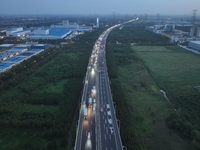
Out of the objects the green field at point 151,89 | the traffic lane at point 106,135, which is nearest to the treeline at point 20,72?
the green field at point 151,89

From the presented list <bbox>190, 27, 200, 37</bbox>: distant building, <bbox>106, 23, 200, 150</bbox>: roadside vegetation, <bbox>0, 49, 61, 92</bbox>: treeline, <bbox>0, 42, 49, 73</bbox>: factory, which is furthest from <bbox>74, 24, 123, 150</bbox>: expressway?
<bbox>190, 27, 200, 37</bbox>: distant building

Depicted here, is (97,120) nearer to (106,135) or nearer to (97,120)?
(97,120)

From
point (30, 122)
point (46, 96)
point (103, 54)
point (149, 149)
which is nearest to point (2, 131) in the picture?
point (30, 122)

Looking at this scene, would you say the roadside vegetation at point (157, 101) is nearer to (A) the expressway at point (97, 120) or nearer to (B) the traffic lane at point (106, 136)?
(A) the expressway at point (97, 120)

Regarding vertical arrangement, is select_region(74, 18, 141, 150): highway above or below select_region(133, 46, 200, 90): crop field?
below

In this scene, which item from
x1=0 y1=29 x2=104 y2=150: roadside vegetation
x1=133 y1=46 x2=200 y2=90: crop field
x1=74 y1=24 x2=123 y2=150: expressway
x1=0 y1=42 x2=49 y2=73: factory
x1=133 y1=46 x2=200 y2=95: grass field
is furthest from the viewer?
x1=0 y1=42 x2=49 y2=73: factory

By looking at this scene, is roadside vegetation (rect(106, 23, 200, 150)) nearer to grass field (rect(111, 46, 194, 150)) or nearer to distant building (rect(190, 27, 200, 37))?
grass field (rect(111, 46, 194, 150))
